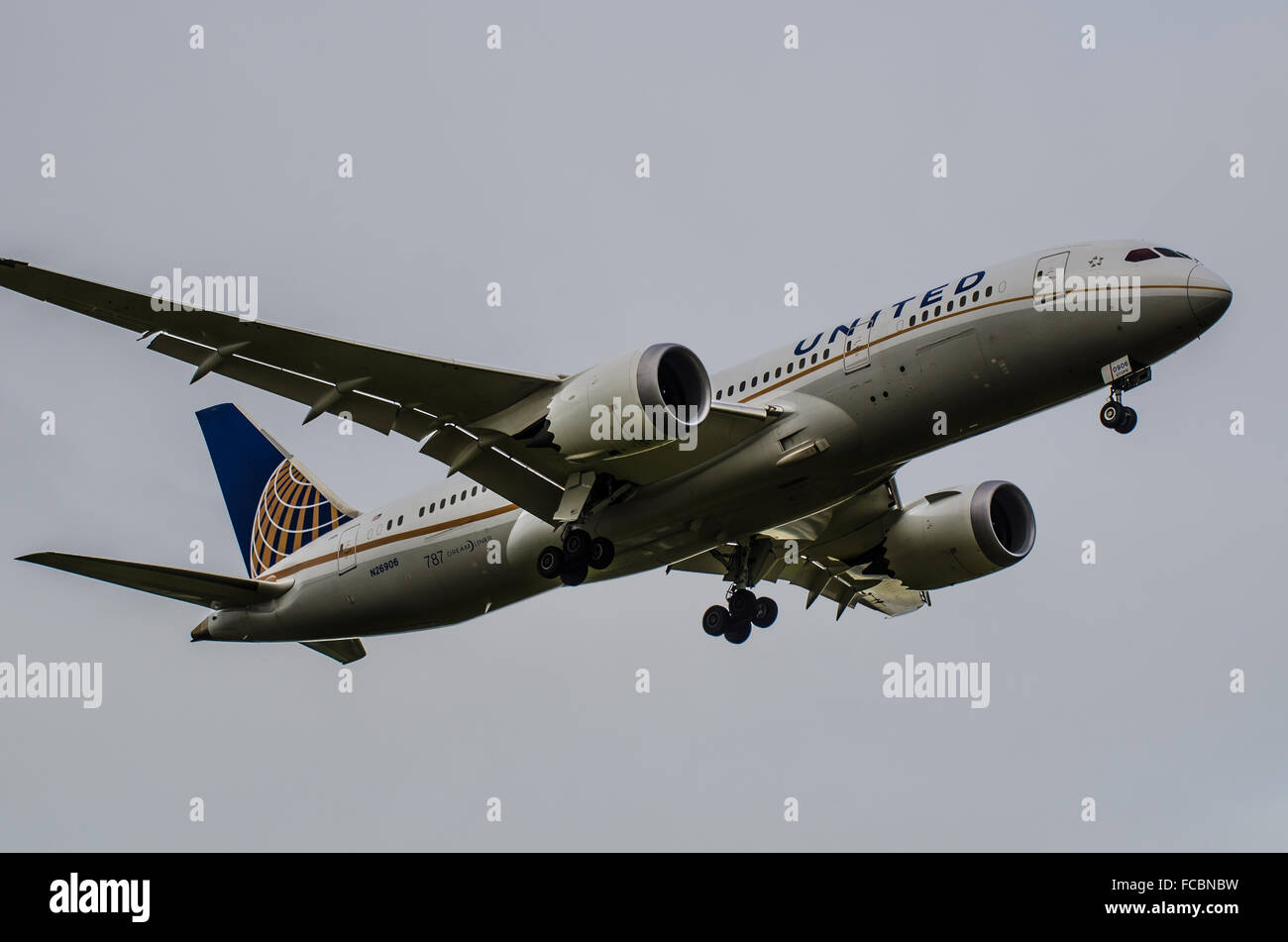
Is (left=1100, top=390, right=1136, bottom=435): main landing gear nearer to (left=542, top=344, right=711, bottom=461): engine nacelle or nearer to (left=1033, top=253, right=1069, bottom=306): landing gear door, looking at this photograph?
(left=1033, top=253, right=1069, bottom=306): landing gear door

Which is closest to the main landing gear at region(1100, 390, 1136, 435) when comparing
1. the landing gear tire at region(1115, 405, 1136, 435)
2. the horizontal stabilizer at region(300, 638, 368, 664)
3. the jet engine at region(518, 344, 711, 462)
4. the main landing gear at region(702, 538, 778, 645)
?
the landing gear tire at region(1115, 405, 1136, 435)

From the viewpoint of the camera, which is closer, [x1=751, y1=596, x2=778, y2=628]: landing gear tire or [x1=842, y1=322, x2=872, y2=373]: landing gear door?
[x1=842, y1=322, x2=872, y2=373]: landing gear door

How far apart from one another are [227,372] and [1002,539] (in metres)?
15.3

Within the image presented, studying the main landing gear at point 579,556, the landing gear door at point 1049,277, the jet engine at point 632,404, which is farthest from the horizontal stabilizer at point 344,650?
the landing gear door at point 1049,277

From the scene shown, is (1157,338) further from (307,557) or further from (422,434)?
(307,557)

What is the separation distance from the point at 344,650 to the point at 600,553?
9.54 m

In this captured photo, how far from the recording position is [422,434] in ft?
82.5

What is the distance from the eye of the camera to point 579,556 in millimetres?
25141

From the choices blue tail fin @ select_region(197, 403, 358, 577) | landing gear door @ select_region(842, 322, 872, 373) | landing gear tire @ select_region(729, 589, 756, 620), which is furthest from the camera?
blue tail fin @ select_region(197, 403, 358, 577)

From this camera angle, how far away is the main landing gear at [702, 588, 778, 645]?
2923 centimetres

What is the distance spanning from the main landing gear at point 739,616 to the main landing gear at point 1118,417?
31.4 ft

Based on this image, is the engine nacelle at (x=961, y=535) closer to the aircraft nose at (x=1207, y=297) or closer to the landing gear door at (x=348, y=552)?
the aircraft nose at (x=1207, y=297)

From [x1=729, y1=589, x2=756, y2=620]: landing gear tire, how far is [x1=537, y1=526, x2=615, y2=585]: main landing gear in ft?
15.7

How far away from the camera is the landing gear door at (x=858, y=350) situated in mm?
23188
